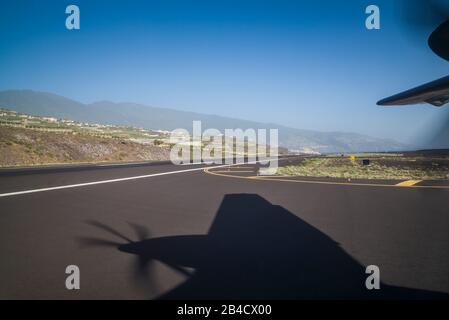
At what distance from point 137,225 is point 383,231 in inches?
216

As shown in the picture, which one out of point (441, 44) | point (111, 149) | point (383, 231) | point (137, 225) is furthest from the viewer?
point (111, 149)

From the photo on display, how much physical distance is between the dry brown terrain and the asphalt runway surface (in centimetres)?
2629

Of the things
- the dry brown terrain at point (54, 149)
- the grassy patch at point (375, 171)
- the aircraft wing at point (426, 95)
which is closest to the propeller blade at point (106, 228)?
the aircraft wing at point (426, 95)

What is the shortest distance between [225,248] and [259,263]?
87 centimetres

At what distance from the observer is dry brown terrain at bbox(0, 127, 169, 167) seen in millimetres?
31328

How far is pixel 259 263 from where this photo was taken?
4.53 m

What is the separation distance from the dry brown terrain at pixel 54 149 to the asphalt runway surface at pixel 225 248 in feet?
86.3

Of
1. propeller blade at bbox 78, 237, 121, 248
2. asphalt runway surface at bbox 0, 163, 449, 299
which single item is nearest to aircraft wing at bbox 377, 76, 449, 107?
asphalt runway surface at bbox 0, 163, 449, 299

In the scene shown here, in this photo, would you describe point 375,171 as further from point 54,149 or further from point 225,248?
point 54,149

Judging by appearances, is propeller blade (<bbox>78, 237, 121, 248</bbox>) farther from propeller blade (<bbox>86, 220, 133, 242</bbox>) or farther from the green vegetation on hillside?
the green vegetation on hillside
